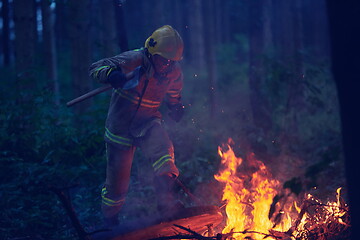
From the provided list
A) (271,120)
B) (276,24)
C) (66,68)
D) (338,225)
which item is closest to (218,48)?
(276,24)

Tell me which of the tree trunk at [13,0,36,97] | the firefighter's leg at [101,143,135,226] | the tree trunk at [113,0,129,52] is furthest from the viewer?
the tree trunk at [13,0,36,97]

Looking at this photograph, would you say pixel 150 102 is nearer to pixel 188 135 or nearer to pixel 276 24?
pixel 188 135

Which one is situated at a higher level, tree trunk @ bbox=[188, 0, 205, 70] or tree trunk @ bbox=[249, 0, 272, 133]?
tree trunk @ bbox=[188, 0, 205, 70]

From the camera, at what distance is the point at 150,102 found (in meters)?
4.81

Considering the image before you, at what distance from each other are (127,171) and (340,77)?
2987mm

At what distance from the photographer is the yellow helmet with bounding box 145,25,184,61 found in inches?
178

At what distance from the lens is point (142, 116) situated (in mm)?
4820

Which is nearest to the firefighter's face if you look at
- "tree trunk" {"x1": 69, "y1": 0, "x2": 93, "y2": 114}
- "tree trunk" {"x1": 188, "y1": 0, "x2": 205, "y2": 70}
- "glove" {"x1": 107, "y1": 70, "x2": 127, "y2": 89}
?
"glove" {"x1": 107, "y1": 70, "x2": 127, "y2": 89}

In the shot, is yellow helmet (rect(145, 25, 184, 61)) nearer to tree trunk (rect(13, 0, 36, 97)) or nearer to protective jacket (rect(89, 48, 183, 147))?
Result: protective jacket (rect(89, 48, 183, 147))

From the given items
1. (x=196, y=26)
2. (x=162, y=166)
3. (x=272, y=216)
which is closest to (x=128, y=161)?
(x=162, y=166)

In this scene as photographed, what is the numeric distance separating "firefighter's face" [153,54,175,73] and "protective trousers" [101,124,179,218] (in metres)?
0.69

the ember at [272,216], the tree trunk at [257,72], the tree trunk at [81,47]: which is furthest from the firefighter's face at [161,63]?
the tree trunk at [81,47]

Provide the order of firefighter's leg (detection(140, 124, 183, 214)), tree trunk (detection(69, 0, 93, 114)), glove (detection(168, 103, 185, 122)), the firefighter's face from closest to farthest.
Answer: firefighter's leg (detection(140, 124, 183, 214)) → the firefighter's face → glove (detection(168, 103, 185, 122)) → tree trunk (detection(69, 0, 93, 114))

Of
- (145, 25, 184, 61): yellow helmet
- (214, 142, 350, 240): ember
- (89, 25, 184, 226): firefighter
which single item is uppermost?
(145, 25, 184, 61): yellow helmet
